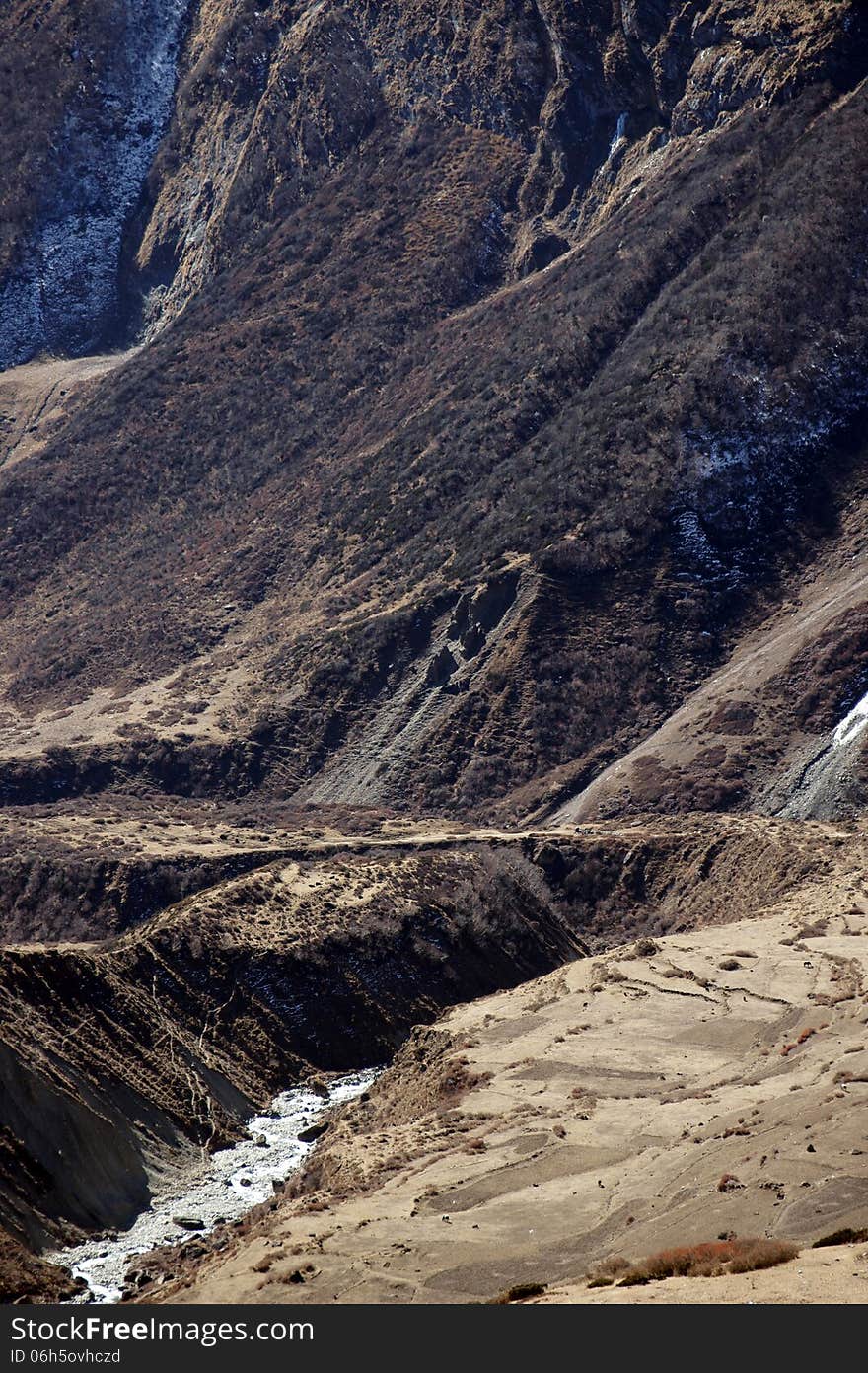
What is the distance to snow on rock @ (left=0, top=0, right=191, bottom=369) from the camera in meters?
163

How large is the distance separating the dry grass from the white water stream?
12.0 metres

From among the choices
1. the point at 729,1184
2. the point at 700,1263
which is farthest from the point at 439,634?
the point at 700,1263

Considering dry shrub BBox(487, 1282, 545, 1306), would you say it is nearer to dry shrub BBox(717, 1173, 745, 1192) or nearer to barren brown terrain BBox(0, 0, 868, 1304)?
barren brown terrain BBox(0, 0, 868, 1304)

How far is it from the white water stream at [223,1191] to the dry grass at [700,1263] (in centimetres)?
1199

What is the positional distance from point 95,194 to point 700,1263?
14957cm

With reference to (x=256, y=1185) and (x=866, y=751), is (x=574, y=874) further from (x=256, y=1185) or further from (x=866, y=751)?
(x=256, y=1185)

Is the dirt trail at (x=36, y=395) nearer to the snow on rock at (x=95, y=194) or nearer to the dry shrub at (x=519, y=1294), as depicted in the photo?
the snow on rock at (x=95, y=194)

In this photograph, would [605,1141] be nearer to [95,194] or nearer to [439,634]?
[439,634]

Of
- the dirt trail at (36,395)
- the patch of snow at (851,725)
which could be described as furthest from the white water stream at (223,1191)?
the dirt trail at (36,395)

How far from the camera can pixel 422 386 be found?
12594 centimetres

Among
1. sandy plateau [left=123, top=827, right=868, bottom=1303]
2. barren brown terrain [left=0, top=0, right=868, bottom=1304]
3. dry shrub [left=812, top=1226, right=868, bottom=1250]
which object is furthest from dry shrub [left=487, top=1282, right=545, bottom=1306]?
dry shrub [left=812, top=1226, right=868, bottom=1250]

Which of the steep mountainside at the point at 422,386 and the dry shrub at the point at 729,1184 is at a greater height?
the steep mountainside at the point at 422,386

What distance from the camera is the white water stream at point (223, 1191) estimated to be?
40.8 metres

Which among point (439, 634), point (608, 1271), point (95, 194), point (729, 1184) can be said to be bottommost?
point (729, 1184)
